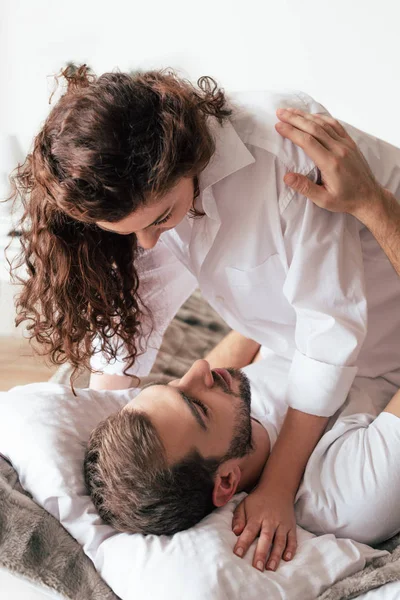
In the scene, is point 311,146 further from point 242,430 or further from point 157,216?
point 242,430

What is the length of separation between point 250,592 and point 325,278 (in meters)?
0.57

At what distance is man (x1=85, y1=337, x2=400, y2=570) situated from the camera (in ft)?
3.95

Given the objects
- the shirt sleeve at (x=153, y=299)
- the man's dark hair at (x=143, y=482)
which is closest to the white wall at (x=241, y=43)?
the shirt sleeve at (x=153, y=299)

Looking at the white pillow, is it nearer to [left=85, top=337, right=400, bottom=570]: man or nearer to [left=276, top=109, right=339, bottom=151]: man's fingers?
[left=85, top=337, right=400, bottom=570]: man

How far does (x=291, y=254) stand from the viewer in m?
1.35

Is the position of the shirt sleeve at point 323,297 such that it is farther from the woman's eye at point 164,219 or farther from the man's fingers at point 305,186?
the woman's eye at point 164,219

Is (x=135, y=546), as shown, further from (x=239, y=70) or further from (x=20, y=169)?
(x=239, y=70)

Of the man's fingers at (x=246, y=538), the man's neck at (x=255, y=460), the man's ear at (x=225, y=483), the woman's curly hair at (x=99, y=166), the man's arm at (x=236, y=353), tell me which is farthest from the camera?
the man's arm at (x=236, y=353)

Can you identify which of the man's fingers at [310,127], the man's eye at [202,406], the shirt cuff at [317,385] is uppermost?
the man's fingers at [310,127]

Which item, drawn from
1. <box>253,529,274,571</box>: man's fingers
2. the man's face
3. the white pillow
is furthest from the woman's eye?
<box>253,529,274,571</box>: man's fingers

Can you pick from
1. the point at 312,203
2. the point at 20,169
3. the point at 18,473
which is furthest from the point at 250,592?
the point at 20,169

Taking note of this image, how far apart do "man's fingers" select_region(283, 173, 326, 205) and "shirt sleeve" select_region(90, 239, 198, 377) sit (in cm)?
47

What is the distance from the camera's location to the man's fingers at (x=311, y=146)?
3.99 feet

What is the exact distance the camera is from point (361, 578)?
1.11 m
